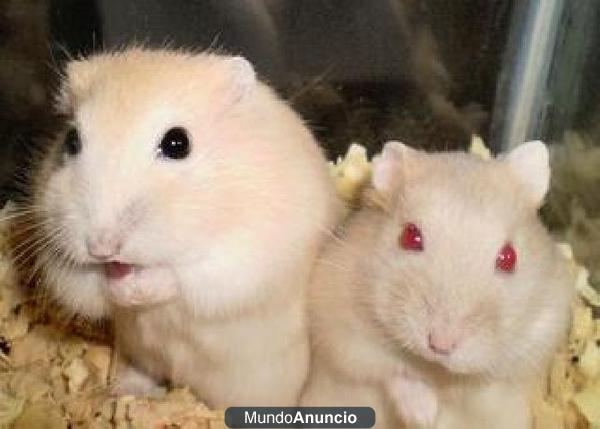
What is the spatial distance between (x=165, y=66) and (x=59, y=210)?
1.18 feet


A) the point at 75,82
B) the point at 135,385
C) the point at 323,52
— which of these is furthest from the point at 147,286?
the point at 323,52

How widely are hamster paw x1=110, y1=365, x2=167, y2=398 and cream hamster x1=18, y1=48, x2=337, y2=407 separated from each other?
170 millimetres

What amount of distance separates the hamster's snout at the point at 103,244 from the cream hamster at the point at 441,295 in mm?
523

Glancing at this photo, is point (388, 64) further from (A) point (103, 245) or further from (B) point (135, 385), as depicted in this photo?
(A) point (103, 245)

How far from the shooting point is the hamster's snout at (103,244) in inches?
78.4

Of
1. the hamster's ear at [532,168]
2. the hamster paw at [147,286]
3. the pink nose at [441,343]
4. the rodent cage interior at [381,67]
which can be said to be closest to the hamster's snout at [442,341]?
the pink nose at [441,343]

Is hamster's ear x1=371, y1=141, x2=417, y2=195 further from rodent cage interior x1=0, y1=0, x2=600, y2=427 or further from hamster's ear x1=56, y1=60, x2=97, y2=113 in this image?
rodent cage interior x1=0, y1=0, x2=600, y2=427

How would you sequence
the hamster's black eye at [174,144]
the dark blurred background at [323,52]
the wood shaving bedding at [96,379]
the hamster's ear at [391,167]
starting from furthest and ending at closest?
the dark blurred background at [323,52], the wood shaving bedding at [96,379], the hamster's ear at [391,167], the hamster's black eye at [174,144]

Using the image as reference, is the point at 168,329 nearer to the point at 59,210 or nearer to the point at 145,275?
the point at 145,275

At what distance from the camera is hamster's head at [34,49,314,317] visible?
204cm

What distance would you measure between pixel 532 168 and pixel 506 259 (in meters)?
0.26

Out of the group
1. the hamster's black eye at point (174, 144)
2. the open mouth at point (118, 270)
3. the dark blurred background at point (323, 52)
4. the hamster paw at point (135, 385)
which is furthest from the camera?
the dark blurred background at point (323, 52)

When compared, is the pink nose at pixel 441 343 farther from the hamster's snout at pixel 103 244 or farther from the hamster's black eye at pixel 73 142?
the hamster's black eye at pixel 73 142

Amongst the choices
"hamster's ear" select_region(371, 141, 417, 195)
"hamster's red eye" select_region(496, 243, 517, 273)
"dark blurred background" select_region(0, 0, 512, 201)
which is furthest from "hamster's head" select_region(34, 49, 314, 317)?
"dark blurred background" select_region(0, 0, 512, 201)
